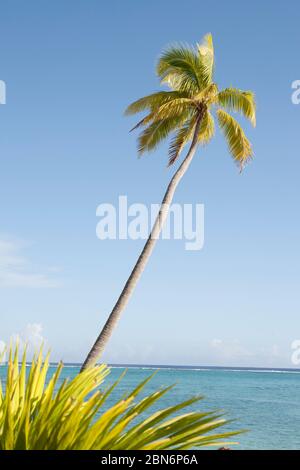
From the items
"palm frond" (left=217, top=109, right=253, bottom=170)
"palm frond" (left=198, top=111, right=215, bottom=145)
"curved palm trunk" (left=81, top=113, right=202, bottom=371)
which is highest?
"palm frond" (left=198, top=111, right=215, bottom=145)

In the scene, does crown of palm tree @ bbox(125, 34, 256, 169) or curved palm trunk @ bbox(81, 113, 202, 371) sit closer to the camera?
curved palm trunk @ bbox(81, 113, 202, 371)

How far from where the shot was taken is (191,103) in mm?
16031

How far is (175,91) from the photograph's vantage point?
15.9 metres

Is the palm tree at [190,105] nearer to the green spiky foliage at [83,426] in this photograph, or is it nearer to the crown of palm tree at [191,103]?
the crown of palm tree at [191,103]

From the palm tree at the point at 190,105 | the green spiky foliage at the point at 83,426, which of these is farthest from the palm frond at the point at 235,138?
the green spiky foliage at the point at 83,426

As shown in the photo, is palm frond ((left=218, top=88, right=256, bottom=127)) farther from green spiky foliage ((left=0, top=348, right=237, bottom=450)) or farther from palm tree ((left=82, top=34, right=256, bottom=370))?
green spiky foliage ((left=0, top=348, right=237, bottom=450))

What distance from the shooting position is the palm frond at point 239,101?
15.9 meters

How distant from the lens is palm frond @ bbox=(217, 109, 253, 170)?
16.1 metres

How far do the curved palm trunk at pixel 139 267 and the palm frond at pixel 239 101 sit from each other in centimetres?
78

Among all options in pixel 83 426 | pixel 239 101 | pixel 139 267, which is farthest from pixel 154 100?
pixel 83 426

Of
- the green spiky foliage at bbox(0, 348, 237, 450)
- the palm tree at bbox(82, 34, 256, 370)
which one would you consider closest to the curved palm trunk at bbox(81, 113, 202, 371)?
the palm tree at bbox(82, 34, 256, 370)
